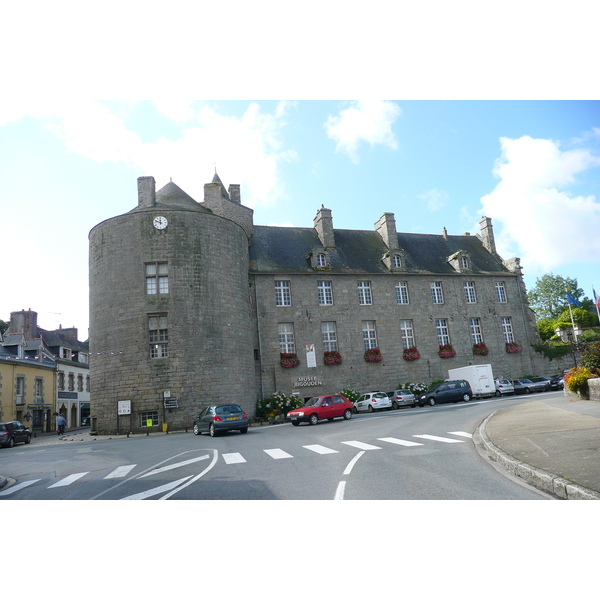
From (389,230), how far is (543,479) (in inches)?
1385

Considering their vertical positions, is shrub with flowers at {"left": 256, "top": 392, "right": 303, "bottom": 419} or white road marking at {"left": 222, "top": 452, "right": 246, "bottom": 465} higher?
shrub with flowers at {"left": 256, "top": 392, "right": 303, "bottom": 419}

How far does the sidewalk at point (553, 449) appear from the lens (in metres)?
6.18

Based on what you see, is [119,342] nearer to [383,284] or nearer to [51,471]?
[51,471]

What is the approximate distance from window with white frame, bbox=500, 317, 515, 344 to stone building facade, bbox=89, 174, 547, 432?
0.10 m

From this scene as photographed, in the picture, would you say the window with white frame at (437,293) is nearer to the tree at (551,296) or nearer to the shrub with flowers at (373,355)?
the shrub with flowers at (373,355)

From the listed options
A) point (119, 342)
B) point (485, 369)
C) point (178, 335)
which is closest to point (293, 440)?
point (178, 335)

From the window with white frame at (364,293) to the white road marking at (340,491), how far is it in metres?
29.3

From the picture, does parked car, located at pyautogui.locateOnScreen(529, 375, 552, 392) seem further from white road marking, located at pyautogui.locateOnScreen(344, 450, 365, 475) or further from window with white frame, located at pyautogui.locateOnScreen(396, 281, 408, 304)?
white road marking, located at pyautogui.locateOnScreen(344, 450, 365, 475)

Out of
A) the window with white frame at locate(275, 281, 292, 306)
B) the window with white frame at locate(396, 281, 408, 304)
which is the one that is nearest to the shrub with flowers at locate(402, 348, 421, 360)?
the window with white frame at locate(396, 281, 408, 304)

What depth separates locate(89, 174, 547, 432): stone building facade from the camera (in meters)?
27.2

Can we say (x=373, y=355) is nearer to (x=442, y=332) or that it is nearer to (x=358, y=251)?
(x=442, y=332)

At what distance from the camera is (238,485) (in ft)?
25.8

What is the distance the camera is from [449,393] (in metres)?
31.3
